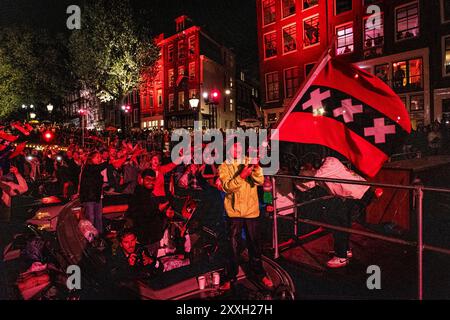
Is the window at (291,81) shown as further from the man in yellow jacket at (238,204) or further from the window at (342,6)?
the man in yellow jacket at (238,204)

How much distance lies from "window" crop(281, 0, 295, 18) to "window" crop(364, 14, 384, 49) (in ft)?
20.4

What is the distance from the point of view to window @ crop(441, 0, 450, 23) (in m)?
20.2

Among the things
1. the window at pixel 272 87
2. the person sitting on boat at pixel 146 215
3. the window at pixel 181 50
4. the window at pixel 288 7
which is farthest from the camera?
the window at pixel 181 50

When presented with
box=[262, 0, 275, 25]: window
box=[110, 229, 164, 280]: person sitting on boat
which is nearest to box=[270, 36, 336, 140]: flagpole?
box=[110, 229, 164, 280]: person sitting on boat

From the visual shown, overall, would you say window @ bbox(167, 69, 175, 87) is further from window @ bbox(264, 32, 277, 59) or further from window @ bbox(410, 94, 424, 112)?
window @ bbox(410, 94, 424, 112)

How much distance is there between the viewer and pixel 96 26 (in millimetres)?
28906

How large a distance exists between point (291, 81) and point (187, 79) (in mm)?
16558

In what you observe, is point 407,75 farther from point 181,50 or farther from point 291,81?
point 181,50

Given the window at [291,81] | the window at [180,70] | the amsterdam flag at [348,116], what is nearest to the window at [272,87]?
the window at [291,81]

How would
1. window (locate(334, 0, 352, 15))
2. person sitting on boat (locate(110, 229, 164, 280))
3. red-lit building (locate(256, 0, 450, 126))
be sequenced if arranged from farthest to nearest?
window (locate(334, 0, 352, 15)) < red-lit building (locate(256, 0, 450, 126)) < person sitting on boat (locate(110, 229, 164, 280))

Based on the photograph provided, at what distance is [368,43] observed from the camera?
78.8 feet

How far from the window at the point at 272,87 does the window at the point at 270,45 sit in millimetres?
1738

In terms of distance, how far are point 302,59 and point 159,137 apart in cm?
1308

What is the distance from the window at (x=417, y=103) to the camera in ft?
70.7
